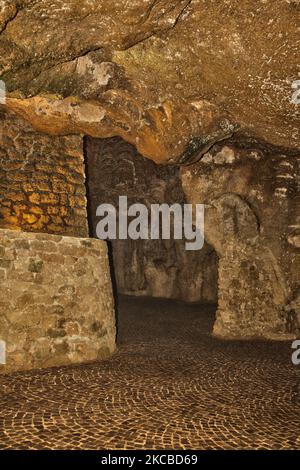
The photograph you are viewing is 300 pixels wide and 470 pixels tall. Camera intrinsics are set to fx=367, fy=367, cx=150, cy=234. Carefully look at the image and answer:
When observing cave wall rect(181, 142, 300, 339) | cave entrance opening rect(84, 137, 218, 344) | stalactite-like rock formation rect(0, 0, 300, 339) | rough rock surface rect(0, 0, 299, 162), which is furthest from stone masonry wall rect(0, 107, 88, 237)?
cave entrance opening rect(84, 137, 218, 344)

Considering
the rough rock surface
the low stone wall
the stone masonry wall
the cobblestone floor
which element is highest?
the rough rock surface

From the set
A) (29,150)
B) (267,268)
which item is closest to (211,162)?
(267,268)

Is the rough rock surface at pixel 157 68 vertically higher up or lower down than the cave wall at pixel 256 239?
higher up

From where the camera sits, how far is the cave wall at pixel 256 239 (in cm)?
856

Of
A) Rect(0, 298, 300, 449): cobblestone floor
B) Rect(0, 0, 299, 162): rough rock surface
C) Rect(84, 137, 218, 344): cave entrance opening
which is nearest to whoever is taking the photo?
Rect(0, 298, 300, 449): cobblestone floor

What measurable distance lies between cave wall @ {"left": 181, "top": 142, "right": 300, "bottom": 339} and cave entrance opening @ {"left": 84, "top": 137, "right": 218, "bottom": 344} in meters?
5.49

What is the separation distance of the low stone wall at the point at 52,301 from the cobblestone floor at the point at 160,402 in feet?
1.10

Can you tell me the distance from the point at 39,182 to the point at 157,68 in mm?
3022

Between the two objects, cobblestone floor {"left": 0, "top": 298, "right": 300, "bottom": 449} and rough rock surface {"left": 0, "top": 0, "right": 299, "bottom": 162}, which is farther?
rough rock surface {"left": 0, "top": 0, "right": 299, "bottom": 162}

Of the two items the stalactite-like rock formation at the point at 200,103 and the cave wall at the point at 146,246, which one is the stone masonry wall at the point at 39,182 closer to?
the stalactite-like rock formation at the point at 200,103

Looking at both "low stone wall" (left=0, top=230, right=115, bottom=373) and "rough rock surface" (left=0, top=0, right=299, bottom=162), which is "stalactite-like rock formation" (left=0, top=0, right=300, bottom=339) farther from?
"low stone wall" (left=0, top=230, right=115, bottom=373)

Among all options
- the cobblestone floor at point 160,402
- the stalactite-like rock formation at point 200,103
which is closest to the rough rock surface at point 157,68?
the stalactite-like rock formation at point 200,103

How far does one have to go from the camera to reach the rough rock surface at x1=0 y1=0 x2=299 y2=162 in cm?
425

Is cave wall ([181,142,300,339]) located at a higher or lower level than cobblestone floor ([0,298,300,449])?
higher
